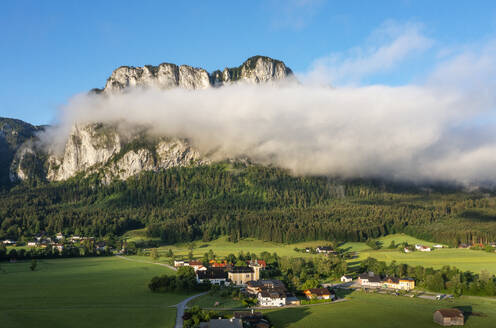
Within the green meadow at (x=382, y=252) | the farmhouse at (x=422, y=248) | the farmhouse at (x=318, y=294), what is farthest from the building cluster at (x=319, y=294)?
the farmhouse at (x=422, y=248)

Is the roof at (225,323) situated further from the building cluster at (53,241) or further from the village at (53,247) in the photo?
the building cluster at (53,241)

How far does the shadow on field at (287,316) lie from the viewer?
212 ft

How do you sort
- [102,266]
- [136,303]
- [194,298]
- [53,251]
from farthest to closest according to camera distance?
1. [53,251]
2. [102,266]
3. [194,298]
4. [136,303]

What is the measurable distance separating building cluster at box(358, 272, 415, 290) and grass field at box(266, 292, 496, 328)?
13261 mm

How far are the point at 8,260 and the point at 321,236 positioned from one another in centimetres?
11963

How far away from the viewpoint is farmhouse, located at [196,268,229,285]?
9912cm

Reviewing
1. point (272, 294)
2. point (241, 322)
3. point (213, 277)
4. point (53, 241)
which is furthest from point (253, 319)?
point (53, 241)

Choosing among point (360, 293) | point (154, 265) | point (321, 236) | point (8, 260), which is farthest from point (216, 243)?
point (360, 293)

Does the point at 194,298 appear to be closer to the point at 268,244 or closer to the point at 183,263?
the point at 183,263

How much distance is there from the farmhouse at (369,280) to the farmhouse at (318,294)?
19690mm

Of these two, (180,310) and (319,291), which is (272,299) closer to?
(319,291)

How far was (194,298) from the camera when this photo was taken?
271ft

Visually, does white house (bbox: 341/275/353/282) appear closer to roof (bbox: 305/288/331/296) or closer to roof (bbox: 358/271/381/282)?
roof (bbox: 358/271/381/282)

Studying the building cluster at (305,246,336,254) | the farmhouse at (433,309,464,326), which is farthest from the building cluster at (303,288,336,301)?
the building cluster at (305,246,336,254)
